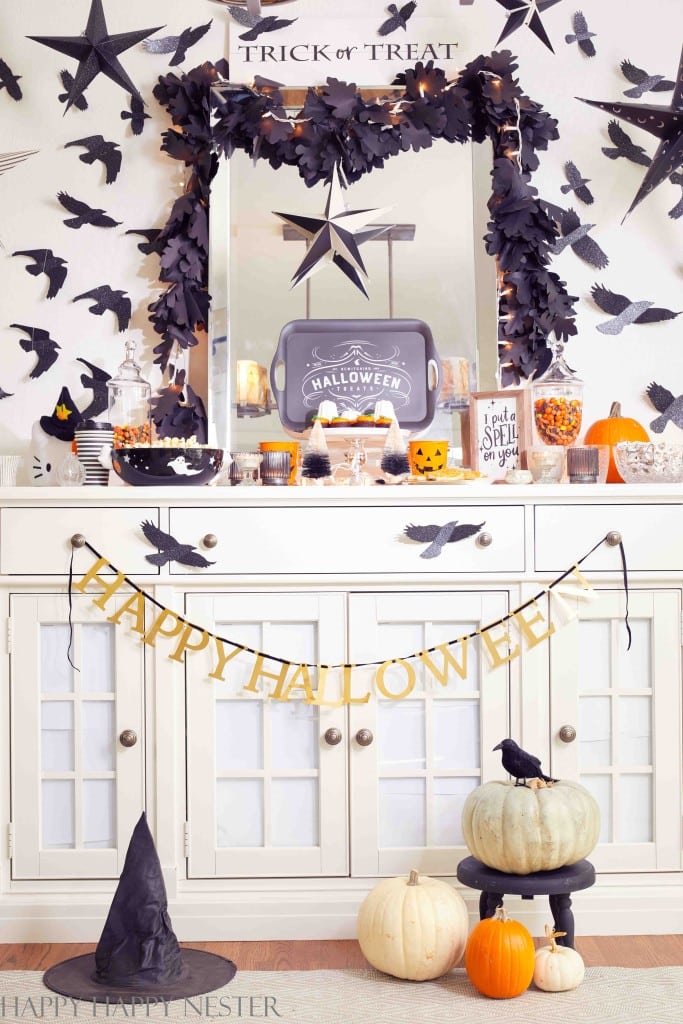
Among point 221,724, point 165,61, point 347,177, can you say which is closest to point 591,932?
point 221,724

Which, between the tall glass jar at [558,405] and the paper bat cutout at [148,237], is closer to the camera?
the tall glass jar at [558,405]

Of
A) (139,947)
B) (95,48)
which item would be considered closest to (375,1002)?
(139,947)

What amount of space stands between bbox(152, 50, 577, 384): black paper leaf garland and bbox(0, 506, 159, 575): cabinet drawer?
2.09 ft

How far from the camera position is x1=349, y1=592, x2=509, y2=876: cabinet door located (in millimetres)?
2414

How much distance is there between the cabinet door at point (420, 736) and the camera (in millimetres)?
2414

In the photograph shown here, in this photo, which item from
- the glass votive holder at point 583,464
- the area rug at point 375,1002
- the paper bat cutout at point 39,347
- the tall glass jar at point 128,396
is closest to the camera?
the area rug at point 375,1002

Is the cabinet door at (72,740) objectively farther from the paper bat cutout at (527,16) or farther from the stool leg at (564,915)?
the paper bat cutout at (527,16)

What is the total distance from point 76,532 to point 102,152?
1173mm

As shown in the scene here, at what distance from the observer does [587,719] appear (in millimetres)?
2447

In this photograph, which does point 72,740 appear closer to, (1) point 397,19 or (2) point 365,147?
(2) point 365,147

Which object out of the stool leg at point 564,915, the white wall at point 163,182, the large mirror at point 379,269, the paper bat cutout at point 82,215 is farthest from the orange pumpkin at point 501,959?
the paper bat cutout at point 82,215

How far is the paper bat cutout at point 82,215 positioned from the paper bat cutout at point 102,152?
0.09 m

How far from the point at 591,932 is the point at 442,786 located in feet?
1.56

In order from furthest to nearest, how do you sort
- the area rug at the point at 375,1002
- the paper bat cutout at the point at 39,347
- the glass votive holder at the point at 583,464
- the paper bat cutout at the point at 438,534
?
the paper bat cutout at the point at 39,347, the glass votive holder at the point at 583,464, the paper bat cutout at the point at 438,534, the area rug at the point at 375,1002
